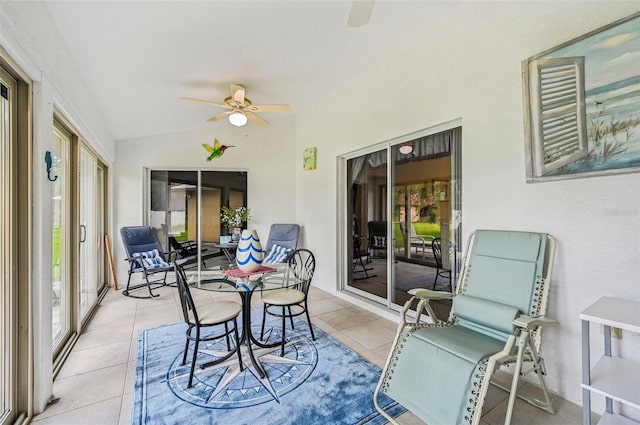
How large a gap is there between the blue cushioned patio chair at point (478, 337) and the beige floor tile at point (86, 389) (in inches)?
73.2

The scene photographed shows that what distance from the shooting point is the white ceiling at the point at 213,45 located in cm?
214

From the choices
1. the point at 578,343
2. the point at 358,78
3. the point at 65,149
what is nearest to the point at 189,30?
the point at 65,149

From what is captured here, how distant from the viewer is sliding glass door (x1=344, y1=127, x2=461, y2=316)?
9.37ft

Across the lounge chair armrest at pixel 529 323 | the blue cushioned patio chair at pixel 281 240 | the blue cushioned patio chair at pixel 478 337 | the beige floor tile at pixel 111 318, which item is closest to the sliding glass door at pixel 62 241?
the beige floor tile at pixel 111 318

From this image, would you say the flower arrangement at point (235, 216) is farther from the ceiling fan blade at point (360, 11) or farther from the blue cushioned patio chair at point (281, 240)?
the ceiling fan blade at point (360, 11)

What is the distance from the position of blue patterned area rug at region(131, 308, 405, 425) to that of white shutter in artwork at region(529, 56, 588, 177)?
1971 millimetres

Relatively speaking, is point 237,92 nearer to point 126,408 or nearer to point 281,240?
point 281,240

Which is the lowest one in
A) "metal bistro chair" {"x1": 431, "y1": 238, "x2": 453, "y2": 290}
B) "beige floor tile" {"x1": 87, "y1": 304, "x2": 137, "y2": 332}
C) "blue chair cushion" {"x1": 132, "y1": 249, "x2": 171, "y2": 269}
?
"beige floor tile" {"x1": 87, "y1": 304, "x2": 137, "y2": 332}

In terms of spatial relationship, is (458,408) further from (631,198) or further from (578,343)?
(631,198)

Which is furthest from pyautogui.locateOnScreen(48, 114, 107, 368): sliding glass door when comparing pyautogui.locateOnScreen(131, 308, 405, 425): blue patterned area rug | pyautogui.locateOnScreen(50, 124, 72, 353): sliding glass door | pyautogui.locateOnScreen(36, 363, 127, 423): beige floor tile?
pyautogui.locateOnScreen(131, 308, 405, 425): blue patterned area rug

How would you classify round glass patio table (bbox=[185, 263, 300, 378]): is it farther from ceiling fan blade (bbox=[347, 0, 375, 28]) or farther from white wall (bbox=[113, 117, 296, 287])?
white wall (bbox=[113, 117, 296, 287])

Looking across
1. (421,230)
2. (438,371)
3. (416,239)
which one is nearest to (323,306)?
(416,239)

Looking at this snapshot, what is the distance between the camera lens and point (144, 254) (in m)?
4.35

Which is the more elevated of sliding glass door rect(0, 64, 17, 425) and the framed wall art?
the framed wall art
